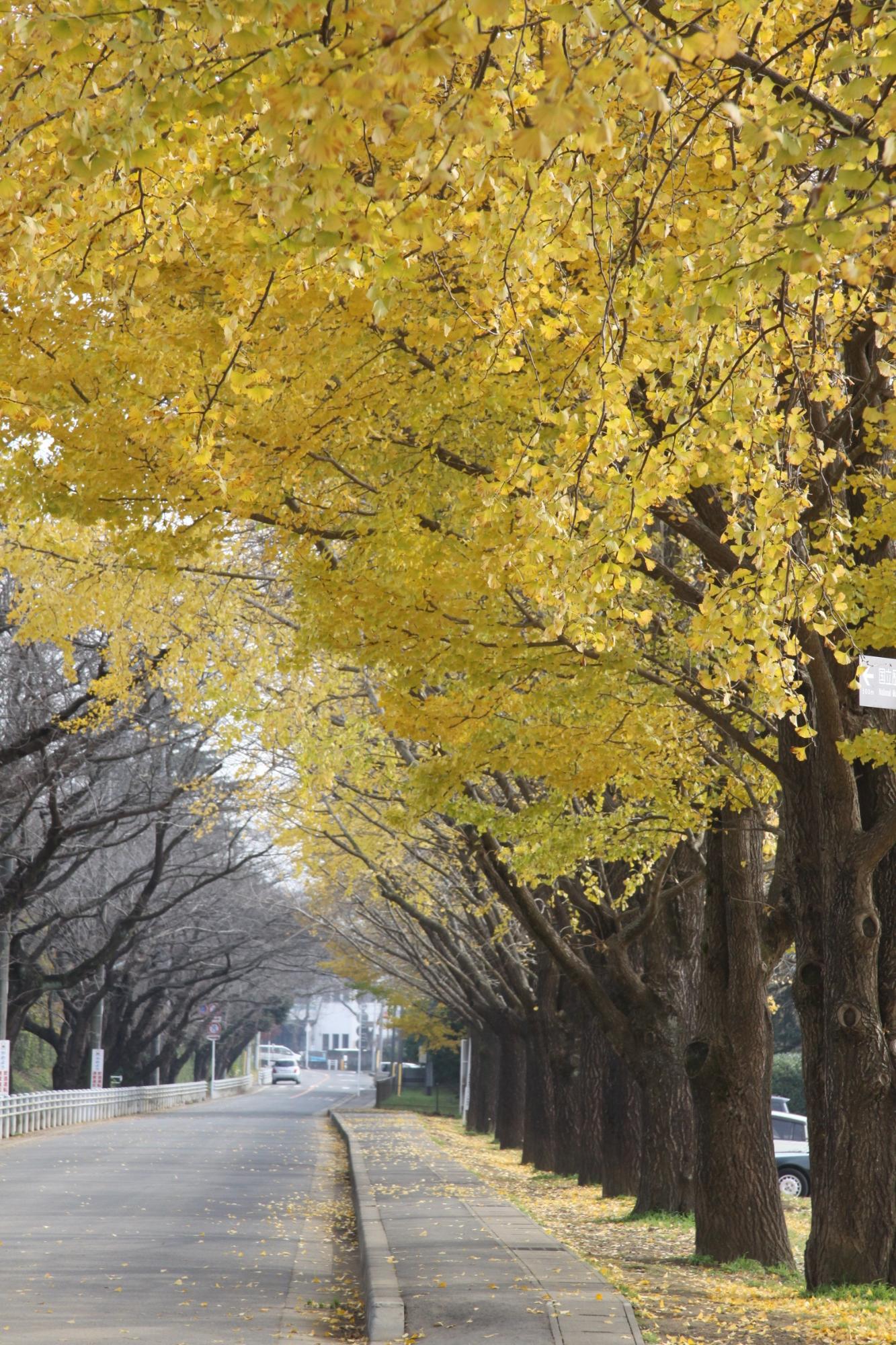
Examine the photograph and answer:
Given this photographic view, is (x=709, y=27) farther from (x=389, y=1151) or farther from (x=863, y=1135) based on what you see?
(x=389, y=1151)

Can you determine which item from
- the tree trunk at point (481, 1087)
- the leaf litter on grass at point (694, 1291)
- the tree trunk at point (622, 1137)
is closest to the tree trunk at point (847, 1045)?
the leaf litter on grass at point (694, 1291)

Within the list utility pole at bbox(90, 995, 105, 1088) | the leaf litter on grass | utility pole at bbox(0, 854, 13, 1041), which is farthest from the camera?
utility pole at bbox(90, 995, 105, 1088)

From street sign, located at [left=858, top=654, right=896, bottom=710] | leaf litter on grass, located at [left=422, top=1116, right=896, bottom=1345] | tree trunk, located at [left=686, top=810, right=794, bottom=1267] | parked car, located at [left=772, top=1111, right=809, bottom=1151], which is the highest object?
street sign, located at [left=858, top=654, right=896, bottom=710]

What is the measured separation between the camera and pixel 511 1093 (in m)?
34.6

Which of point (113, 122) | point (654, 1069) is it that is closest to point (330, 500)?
point (113, 122)

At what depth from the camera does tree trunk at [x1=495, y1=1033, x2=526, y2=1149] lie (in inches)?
1313

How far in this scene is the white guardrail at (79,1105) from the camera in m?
30.6

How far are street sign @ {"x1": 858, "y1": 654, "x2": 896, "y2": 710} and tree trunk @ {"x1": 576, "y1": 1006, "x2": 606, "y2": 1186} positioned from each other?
43.9 feet

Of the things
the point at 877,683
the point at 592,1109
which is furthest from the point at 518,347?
the point at 592,1109

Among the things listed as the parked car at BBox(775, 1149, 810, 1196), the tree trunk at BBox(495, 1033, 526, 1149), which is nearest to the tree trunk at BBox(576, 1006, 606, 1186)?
the parked car at BBox(775, 1149, 810, 1196)

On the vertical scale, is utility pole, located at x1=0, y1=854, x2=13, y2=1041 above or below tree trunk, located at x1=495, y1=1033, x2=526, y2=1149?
above

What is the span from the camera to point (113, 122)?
4.65 metres

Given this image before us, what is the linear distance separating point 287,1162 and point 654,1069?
9.58 m

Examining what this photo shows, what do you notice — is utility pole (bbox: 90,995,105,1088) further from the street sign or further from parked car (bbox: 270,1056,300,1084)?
parked car (bbox: 270,1056,300,1084)
